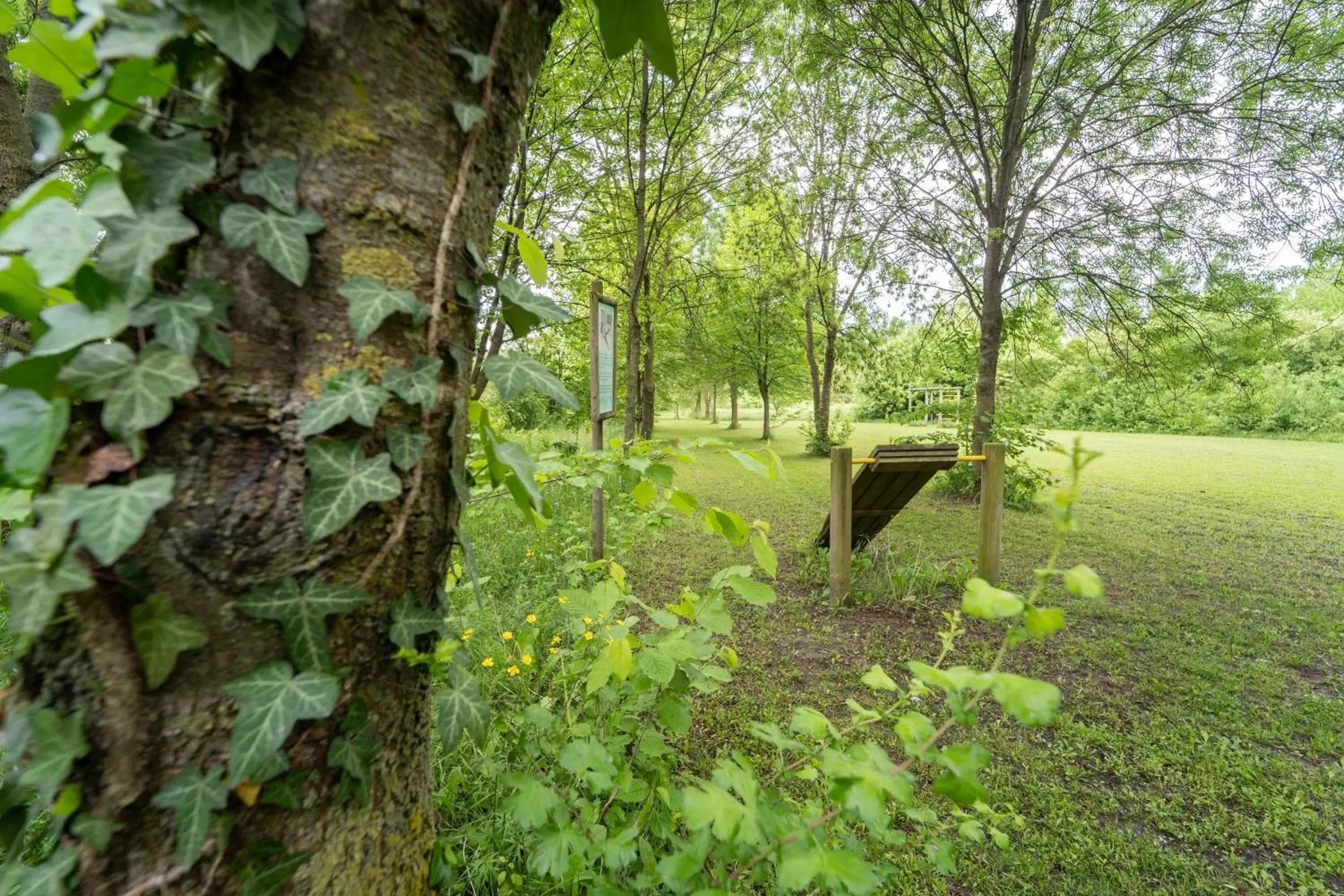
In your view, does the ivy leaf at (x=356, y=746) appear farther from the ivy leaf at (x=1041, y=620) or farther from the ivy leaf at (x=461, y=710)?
the ivy leaf at (x=1041, y=620)

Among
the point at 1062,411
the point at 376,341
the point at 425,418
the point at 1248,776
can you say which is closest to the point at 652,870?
the point at 425,418

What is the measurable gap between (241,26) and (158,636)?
1.93ft

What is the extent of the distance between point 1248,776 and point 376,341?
3624 mm

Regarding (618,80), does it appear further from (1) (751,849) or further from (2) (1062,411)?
(2) (1062,411)

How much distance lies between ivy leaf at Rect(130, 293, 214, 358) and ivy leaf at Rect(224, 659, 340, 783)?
340 millimetres

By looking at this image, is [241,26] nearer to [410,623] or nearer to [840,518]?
[410,623]

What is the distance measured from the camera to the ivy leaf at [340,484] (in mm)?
573

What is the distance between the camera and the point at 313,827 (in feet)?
2.00

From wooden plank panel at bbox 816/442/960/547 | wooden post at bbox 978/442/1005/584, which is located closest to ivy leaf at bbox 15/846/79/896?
wooden plank panel at bbox 816/442/960/547

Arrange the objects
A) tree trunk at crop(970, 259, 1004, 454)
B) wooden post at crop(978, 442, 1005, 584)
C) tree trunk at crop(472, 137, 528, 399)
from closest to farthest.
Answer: tree trunk at crop(472, 137, 528, 399)
wooden post at crop(978, 442, 1005, 584)
tree trunk at crop(970, 259, 1004, 454)

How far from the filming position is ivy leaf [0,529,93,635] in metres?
0.42

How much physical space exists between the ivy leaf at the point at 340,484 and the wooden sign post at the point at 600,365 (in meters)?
2.66

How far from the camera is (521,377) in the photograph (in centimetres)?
80

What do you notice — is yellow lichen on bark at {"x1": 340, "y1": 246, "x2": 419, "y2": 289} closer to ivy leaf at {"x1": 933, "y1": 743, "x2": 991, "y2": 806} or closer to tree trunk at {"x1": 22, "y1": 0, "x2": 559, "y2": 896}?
tree trunk at {"x1": 22, "y1": 0, "x2": 559, "y2": 896}
